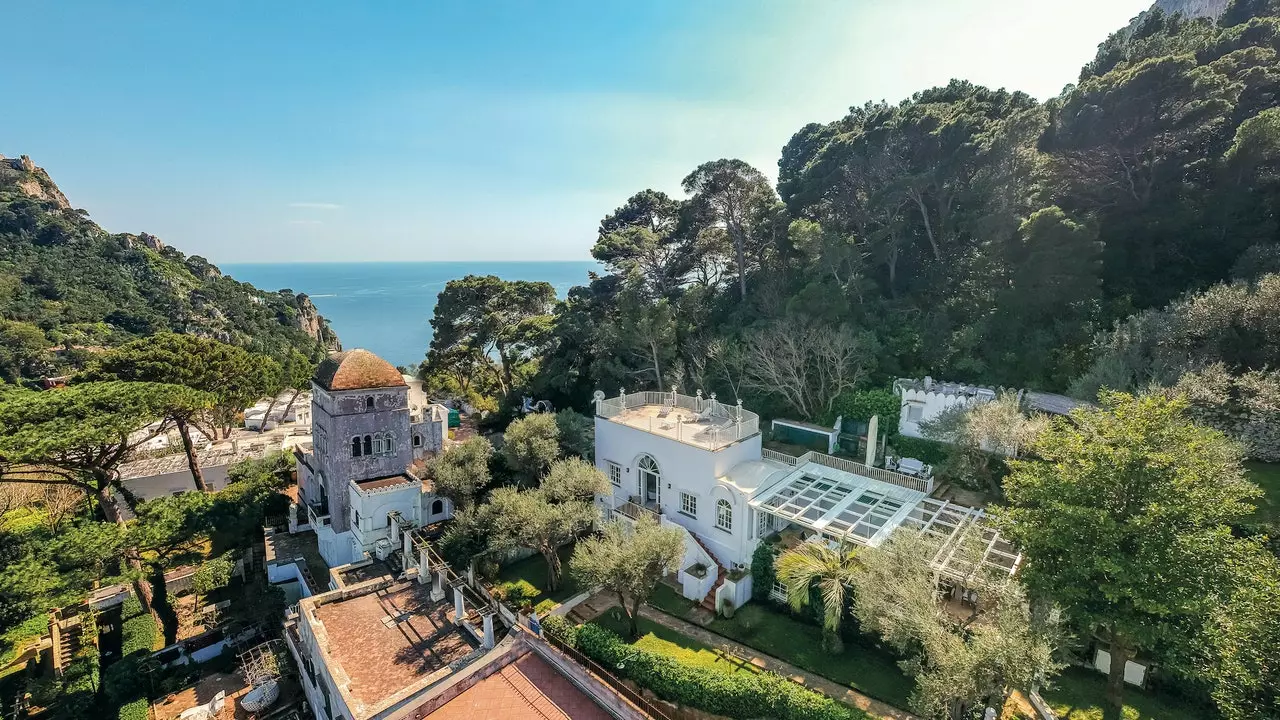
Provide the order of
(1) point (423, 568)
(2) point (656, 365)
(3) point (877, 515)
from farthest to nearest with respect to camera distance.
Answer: (2) point (656, 365) → (1) point (423, 568) → (3) point (877, 515)

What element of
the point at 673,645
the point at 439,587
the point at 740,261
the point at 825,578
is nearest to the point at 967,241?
the point at 740,261

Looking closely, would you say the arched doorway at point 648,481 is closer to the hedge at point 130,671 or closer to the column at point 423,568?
the column at point 423,568

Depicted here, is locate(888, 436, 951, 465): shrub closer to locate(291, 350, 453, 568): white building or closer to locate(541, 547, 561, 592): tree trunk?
locate(541, 547, 561, 592): tree trunk

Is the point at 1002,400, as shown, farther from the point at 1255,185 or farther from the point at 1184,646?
the point at 1255,185

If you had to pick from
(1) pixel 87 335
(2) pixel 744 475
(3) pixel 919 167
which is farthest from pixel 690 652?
(1) pixel 87 335

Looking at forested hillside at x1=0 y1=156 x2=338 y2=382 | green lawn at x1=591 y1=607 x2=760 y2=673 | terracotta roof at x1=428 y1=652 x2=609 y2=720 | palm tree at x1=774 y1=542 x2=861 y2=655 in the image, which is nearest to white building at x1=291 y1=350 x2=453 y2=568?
terracotta roof at x1=428 y1=652 x2=609 y2=720

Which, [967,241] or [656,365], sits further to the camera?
[656,365]

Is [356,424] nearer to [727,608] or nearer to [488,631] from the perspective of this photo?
[488,631]
